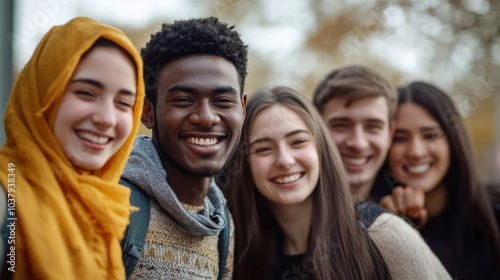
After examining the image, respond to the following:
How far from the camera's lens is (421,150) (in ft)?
11.9

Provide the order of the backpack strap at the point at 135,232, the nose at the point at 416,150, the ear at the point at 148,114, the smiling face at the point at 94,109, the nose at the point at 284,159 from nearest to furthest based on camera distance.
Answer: the smiling face at the point at 94,109, the backpack strap at the point at 135,232, the ear at the point at 148,114, the nose at the point at 284,159, the nose at the point at 416,150

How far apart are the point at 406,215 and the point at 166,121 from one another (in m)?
2.01

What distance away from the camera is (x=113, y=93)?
1.86 metres

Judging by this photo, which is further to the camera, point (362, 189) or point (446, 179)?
point (446, 179)

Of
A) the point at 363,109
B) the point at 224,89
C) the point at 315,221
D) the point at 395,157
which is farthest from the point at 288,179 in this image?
the point at 395,157

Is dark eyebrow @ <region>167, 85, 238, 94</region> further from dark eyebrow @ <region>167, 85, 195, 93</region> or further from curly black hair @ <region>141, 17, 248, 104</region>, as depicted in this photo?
curly black hair @ <region>141, 17, 248, 104</region>

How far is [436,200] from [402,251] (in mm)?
1148

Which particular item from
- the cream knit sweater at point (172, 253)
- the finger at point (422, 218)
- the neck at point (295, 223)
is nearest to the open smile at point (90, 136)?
the cream knit sweater at point (172, 253)

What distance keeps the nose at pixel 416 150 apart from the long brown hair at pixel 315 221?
0.77 m

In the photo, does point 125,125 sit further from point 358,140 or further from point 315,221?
point 358,140

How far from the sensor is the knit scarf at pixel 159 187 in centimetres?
228

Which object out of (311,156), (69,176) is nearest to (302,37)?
(311,156)

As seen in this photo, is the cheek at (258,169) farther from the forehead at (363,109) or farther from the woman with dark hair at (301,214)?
the forehead at (363,109)

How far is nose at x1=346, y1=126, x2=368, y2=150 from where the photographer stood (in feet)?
11.6
